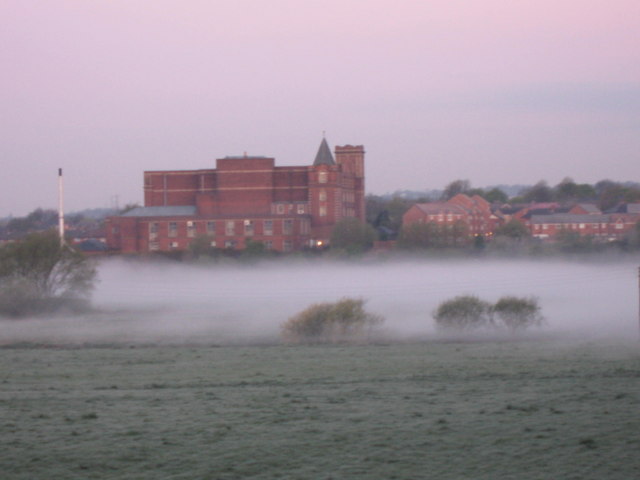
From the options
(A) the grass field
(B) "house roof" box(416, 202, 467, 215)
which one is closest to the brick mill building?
(B) "house roof" box(416, 202, 467, 215)

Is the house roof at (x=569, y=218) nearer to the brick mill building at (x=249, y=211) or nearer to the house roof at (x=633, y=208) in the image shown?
the house roof at (x=633, y=208)

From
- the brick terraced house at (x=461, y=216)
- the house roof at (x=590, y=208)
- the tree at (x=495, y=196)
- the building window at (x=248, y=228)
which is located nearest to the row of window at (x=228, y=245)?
the building window at (x=248, y=228)

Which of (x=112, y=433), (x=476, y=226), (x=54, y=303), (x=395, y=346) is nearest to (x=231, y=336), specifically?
(x=395, y=346)

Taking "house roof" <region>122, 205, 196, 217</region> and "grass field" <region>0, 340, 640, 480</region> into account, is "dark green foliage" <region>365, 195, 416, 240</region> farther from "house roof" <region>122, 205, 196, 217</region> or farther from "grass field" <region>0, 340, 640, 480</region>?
"grass field" <region>0, 340, 640, 480</region>

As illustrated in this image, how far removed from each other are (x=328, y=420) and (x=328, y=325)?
79.0ft

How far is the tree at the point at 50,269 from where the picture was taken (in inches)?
2249

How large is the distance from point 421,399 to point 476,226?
102 meters

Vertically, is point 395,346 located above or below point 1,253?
below

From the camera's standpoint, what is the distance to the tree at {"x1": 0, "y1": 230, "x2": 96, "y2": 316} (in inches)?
2249

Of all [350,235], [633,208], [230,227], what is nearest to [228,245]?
[230,227]

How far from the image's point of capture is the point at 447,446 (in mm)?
14586

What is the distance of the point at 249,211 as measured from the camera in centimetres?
10906

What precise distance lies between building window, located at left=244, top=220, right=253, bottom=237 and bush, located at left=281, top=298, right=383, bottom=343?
64119 mm

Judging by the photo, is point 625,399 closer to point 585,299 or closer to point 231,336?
point 231,336
